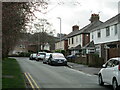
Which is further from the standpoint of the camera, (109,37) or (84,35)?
(84,35)

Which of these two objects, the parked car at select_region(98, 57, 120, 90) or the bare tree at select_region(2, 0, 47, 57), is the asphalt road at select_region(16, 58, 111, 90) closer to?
the parked car at select_region(98, 57, 120, 90)

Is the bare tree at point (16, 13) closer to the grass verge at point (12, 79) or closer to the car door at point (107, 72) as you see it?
the grass verge at point (12, 79)

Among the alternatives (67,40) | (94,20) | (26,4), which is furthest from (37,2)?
(67,40)

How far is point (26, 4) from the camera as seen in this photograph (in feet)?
38.8

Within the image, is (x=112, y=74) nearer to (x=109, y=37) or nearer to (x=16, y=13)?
(x=16, y=13)

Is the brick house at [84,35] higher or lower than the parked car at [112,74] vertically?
higher

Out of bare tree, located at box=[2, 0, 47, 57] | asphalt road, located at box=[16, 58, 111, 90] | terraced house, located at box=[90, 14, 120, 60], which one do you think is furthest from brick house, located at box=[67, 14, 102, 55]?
bare tree, located at box=[2, 0, 47, 57]

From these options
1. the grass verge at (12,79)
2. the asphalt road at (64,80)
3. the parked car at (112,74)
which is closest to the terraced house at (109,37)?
the asphalt road at (64,80)

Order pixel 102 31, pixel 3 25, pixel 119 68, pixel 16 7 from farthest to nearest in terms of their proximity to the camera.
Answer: pixel 102 31 → pixel 3 25 → pixel 16 7 → pixel 119 68

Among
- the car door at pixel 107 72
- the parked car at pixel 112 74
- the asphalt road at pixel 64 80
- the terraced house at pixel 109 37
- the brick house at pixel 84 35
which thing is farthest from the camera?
the brick house at pixel 84 35

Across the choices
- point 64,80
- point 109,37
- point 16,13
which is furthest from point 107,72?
point 109,37

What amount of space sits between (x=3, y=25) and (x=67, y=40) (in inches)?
2349

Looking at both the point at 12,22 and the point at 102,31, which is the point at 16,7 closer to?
the point at 12,22

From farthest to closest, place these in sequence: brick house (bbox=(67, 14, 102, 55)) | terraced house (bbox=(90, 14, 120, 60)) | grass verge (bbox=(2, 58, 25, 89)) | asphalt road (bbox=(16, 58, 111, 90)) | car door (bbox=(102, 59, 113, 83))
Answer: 1. brick house (bbox=(67, 14, 102, 55))
2. terraced house (bbox=(90, 14, 120, 60))
3. asphalt road (bbox=(16, 58, 111, 90))
4. car door (bbox=(102, 59, 113, 83))
5. grass verge (bbox=(2, 58, 25, 89))
